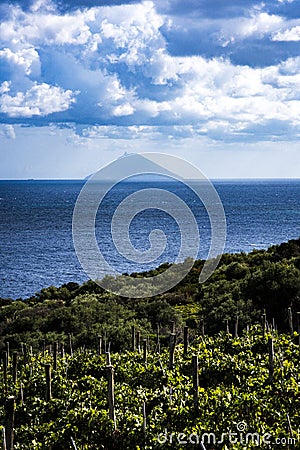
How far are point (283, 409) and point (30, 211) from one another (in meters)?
118

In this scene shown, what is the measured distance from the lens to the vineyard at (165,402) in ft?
28.3

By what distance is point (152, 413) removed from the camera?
986cm

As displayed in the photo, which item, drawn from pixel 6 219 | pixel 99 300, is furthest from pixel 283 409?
pixel 6 219

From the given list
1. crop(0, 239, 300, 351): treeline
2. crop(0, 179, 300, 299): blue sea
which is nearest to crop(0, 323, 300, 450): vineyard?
crop(0, 239, 300, 351): treeline

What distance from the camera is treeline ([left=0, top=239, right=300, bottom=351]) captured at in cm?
2181

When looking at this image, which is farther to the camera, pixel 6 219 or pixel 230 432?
pixel 6 219

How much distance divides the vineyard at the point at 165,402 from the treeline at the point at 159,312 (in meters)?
5.70

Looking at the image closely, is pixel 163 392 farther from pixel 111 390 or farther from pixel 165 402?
pixel 111 390

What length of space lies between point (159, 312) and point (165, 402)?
48.4ft

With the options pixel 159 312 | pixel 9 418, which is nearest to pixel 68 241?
pixel 159 312

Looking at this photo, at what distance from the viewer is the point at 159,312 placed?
25188mm

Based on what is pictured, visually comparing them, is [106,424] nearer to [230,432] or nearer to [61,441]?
[61,441]

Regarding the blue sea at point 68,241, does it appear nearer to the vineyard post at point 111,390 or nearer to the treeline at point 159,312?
the treeline at point 159,312

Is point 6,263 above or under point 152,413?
under
